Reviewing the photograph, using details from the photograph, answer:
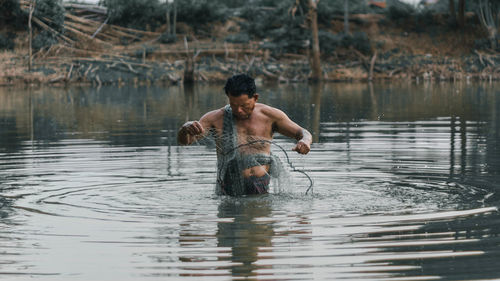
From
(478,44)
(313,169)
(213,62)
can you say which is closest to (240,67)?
(213,62)

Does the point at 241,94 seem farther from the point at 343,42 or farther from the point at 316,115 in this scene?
the point at 343,42

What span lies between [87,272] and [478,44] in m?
46.3

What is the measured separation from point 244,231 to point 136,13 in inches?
1760

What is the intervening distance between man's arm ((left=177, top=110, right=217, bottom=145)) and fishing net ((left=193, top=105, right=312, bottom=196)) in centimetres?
14

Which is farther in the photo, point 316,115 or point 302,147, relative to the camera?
point 316,115

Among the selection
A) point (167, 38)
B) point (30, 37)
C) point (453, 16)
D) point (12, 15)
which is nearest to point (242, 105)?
point (30, 37)

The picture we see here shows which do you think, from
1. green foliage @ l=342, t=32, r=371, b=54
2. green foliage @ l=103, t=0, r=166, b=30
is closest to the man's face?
green foliage @ l=342, t=32, r=371, b=54

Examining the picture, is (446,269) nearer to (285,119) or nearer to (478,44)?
(285,119)

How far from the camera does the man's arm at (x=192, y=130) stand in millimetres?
7922

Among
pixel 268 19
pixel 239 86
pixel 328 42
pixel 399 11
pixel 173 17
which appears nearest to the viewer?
pixel 239 86

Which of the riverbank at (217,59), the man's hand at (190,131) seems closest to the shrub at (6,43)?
the riverbank at (217,59)

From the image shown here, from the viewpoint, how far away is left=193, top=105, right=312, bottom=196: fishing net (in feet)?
28.6

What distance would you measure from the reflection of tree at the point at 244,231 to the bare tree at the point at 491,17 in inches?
1651

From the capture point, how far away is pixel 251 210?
323 inches
